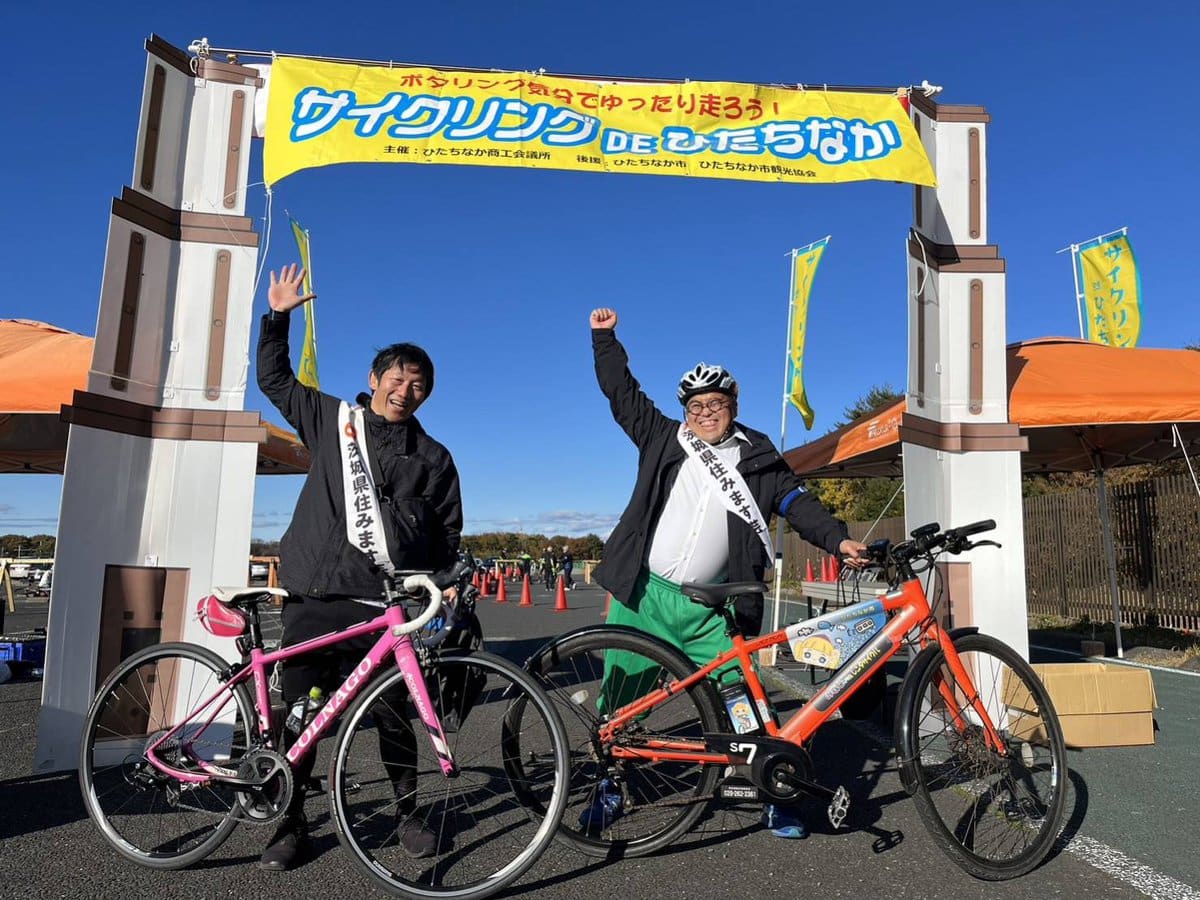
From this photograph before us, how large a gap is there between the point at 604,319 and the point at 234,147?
2.88 metres

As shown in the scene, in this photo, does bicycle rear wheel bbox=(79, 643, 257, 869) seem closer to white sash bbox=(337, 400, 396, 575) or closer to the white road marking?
white sash bbox=(337, 400, 396, 575)

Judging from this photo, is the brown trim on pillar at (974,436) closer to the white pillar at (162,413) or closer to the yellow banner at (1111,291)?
the white pillar at (162,413)

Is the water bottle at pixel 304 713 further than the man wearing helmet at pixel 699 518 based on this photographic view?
No

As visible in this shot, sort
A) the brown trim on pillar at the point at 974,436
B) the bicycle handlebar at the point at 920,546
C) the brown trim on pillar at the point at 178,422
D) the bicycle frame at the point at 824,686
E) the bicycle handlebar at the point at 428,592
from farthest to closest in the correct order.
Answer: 1. the brown trim on pillar at the point at 974,436
2. the brown trim on pillar at the point at 178,422
3. the bicycle handlebar at the point at 920,546
4. the bicycle frame at the point at 824,686
5. the bicycle handlebar at the point at 428,592

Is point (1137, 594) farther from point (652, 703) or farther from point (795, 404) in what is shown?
point (652, 703)

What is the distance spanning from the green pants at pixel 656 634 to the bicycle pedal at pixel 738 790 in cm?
36

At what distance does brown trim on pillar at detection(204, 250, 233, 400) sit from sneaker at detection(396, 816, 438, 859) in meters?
2.91

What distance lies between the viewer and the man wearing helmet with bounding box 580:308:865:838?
3.54 m

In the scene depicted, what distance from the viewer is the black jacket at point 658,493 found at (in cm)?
356

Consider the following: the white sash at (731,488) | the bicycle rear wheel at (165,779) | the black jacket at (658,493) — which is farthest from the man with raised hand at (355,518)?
the white sash at (731,488)

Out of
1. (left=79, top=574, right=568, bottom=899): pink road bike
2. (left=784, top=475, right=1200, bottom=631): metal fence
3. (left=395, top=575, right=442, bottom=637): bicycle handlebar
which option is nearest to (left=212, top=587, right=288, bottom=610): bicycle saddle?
(left=79, top=574, right=568, bottom=899): pink road bike

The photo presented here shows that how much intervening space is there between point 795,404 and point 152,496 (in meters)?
6.43

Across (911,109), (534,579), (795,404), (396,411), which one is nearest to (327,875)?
(396,411)

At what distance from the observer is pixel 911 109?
5.80m
